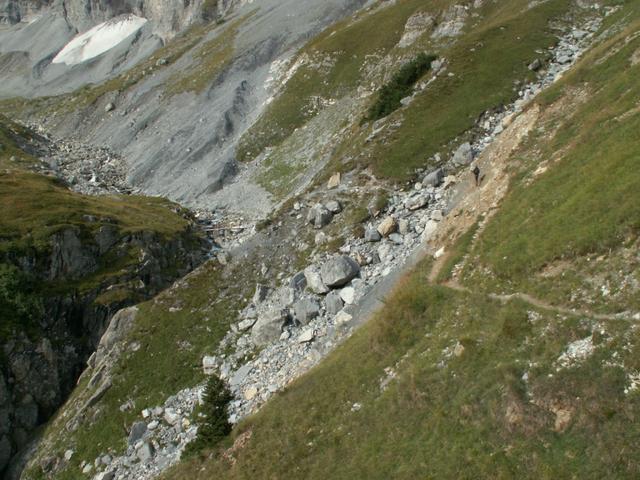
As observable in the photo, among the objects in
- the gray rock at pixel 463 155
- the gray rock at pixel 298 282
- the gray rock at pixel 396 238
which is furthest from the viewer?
the gray rock at pixel 463 155

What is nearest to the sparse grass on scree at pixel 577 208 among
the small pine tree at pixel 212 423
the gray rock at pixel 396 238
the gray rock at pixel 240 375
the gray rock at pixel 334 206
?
the gray rock at pixel 396 238

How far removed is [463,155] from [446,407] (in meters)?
26.1

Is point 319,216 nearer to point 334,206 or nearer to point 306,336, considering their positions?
point 334,206

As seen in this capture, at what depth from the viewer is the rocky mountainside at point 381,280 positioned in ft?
62.3

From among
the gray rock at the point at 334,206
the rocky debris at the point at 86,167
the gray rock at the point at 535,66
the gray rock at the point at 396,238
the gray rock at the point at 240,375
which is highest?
the rocky debris at the point at 86,167

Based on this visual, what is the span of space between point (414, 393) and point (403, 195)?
22274 millimetres

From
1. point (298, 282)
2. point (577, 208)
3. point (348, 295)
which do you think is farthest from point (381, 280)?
point (577, 208)

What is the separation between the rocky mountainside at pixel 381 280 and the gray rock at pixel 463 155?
1.04ft

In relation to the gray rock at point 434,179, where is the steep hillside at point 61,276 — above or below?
above

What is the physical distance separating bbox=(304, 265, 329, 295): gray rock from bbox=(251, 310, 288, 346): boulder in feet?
8.66

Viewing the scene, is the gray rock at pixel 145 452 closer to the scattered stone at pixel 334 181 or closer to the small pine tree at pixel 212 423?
the small pine tree at pixel 212 423

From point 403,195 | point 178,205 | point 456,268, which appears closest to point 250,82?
Answer: point 178,205

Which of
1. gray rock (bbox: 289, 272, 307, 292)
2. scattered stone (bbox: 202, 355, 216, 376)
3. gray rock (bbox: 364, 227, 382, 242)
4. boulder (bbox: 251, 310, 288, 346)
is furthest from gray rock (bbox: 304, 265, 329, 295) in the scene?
scattered stone (bbox: 202, 355, 216, 376)

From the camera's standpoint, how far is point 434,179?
41.1 metres
